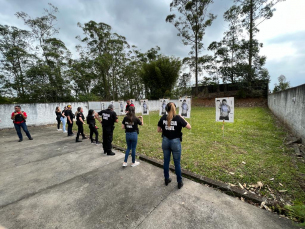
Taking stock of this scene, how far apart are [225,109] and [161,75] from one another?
16.7m

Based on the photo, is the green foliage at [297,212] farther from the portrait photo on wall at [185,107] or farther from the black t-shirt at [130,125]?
the portrait photo on wall at [185,107]

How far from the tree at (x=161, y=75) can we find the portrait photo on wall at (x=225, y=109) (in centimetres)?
1615

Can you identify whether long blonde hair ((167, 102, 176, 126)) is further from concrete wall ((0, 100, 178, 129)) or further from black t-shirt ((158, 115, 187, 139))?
concrete wall ((0, 100, 178, 129))

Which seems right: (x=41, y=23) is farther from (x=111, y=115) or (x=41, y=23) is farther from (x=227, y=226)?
(x=227, y=226)

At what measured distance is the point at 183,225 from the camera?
1647 mm

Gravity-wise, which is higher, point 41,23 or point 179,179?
point 41,23

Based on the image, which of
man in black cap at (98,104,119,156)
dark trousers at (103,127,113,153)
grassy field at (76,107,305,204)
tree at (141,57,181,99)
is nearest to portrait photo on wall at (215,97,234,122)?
grassy field at (76,107,305,204)

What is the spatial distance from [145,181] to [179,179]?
721 millimetres

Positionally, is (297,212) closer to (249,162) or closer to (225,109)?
(249,162)

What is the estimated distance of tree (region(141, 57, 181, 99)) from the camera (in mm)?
20672

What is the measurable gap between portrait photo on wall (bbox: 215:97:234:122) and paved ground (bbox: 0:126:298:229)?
397cm

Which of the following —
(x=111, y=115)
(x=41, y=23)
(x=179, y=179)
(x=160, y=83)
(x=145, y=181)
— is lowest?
(x=145, y=181)

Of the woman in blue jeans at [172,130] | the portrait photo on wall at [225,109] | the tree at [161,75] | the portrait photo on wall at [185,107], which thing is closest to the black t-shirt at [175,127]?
the woman in blue jeans at [172,130]

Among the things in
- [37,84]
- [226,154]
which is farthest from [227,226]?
[37,84]
